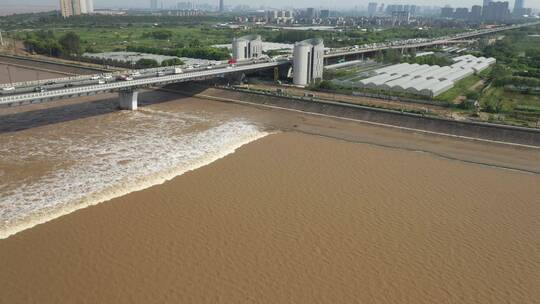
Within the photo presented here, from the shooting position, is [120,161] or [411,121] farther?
Result: [411,121]

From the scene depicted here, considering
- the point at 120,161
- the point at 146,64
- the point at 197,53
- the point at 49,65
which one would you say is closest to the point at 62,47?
the point at 49,65

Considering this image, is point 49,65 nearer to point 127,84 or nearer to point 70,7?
point 127,84

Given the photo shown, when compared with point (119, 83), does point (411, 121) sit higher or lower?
lower

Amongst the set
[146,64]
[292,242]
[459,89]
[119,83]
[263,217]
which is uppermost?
[146,64]

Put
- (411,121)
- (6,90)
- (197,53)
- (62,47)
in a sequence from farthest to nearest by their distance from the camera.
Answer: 1. (62,47)
2. (197,53)
3. (411,121)
4. (6,90)

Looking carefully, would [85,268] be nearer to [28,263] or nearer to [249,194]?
[28,263]

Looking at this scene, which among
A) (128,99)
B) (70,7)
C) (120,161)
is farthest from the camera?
(70,7)

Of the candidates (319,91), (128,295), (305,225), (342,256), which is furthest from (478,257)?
(319,91)
